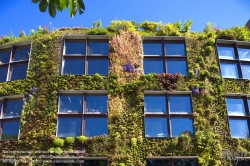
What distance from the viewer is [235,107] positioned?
52.1 feet

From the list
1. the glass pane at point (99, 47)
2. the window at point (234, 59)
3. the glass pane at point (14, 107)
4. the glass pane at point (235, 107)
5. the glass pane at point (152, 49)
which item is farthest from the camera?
the glass pane at point (152, 49)

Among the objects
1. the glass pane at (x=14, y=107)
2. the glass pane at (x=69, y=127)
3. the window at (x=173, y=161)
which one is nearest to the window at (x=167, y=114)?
the window at (x=173, y=161)

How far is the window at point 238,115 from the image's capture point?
15.3 meters

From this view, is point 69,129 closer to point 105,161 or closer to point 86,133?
point 86,133

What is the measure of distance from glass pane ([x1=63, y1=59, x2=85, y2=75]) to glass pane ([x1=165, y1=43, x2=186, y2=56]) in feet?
14.2

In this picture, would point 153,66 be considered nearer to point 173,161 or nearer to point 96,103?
point 96,103

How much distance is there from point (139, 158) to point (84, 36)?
22.0 ft

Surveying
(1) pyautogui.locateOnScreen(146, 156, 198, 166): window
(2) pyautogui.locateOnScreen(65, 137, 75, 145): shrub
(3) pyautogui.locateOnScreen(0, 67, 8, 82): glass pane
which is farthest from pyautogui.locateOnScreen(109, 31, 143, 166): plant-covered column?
(3) pyautogui.locateOnScreen(0, 67, 8, 82): glass pane

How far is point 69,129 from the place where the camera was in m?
14.8

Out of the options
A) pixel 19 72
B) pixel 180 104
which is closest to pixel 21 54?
pixel 19 72

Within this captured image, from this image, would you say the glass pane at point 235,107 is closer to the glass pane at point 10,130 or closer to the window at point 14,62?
the glass pane at point 10,130

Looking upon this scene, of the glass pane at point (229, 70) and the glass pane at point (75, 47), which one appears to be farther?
the glass pane at point (75, 47)

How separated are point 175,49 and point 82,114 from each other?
5805mm

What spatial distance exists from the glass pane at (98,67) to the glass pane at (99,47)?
0.54 metres
